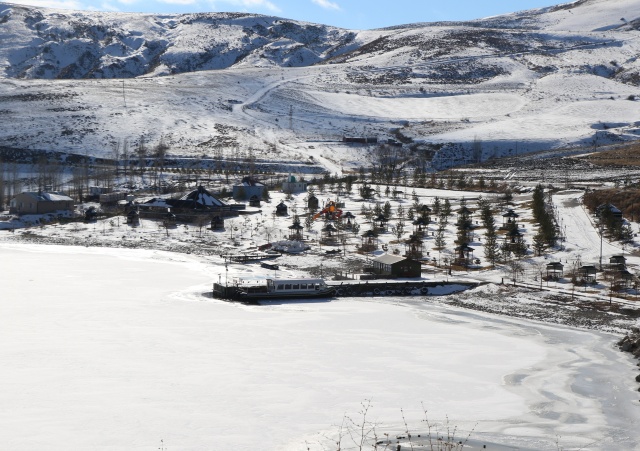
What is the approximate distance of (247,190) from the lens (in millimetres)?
81312

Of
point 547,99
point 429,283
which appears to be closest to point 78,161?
point 429,283

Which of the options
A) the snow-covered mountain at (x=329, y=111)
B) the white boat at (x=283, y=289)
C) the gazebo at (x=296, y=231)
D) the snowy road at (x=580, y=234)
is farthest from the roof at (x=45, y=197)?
the snowy road at (x=580, y=234)

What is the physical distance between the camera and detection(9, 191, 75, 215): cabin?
237ft

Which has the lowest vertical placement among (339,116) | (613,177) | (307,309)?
(307,309)

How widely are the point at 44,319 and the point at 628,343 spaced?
22885 mm

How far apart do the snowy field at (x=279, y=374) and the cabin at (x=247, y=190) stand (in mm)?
40639

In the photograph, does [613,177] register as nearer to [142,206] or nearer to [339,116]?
[142,206]

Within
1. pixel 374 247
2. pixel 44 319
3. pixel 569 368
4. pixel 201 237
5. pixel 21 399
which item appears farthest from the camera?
pixel 201 237

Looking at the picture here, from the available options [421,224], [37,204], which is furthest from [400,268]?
[37,204]

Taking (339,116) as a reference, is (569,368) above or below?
below

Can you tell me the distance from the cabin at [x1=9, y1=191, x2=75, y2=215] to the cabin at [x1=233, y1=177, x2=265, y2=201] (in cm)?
1603

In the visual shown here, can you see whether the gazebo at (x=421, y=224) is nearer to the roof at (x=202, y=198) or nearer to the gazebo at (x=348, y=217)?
the gazebo at (x=348, y=217)

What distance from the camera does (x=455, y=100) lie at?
170 m

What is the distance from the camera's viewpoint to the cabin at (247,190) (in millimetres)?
80438
